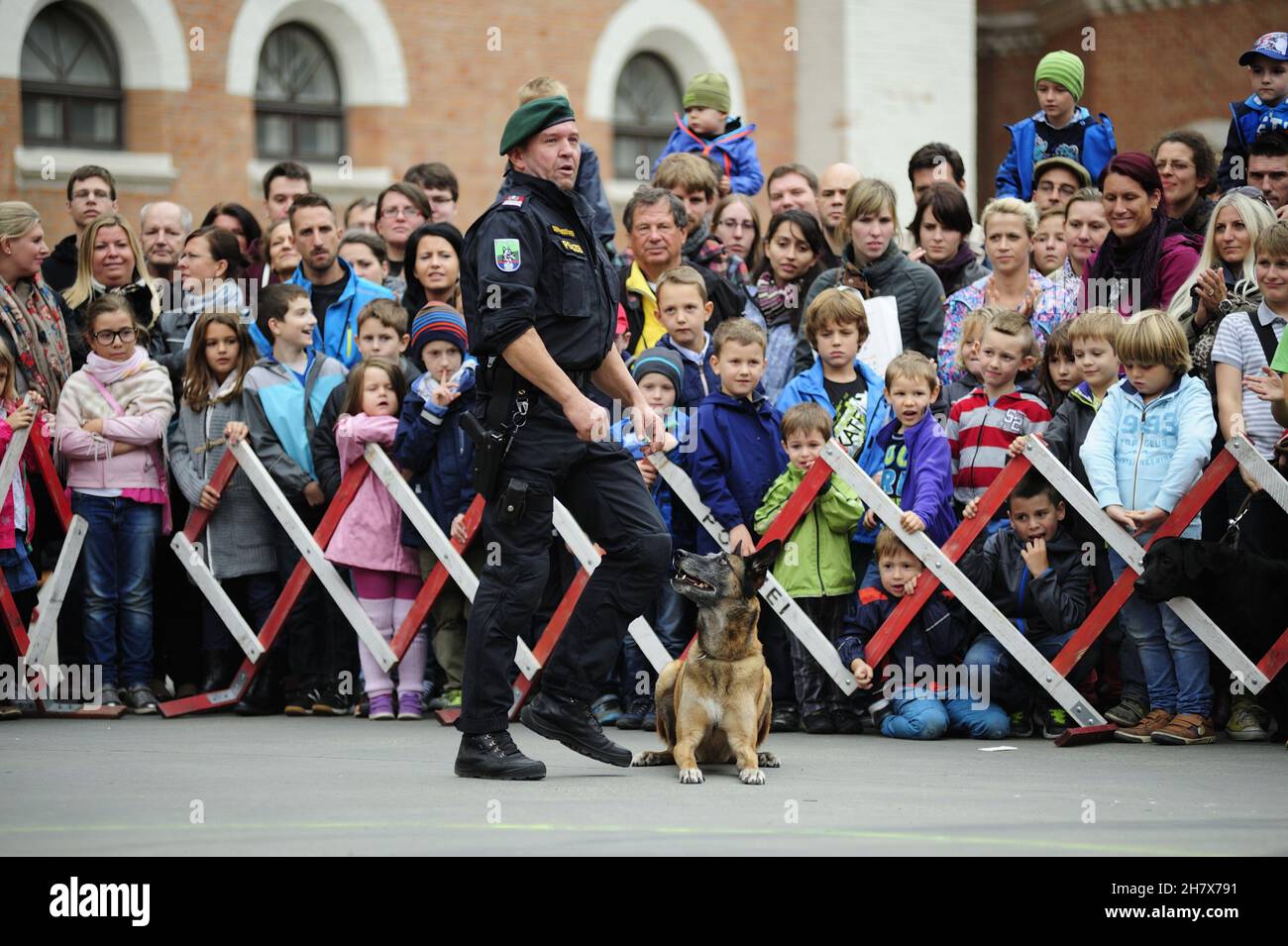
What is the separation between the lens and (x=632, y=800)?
6.16 meters

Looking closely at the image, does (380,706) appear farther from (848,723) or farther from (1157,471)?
(1157,471)

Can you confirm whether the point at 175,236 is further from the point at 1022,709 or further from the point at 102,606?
the point at 1022,709

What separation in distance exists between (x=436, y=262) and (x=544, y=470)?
10.7 feet

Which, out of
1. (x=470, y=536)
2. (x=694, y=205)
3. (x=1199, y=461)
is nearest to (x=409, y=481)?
(x=470, y=536)

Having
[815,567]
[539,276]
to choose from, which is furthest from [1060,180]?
[539,276]

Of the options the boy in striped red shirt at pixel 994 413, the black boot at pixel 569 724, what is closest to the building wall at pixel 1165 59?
the boy in striped red shirt at pixel 994 413

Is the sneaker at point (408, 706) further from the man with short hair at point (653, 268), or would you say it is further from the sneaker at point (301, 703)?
the man with short hair at point (653, 268)

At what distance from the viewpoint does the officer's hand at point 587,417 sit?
20.5 ft

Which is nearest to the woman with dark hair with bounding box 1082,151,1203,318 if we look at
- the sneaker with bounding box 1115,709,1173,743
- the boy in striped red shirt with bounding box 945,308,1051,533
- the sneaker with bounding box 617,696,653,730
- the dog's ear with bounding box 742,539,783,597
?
the boy in striped red shirt with bounding box 945,308,1051,533

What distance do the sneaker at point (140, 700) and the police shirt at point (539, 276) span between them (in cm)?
387

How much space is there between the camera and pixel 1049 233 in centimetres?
981

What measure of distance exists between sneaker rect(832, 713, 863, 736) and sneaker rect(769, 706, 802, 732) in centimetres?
20

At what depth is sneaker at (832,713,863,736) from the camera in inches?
329

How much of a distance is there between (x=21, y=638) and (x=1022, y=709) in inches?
205
